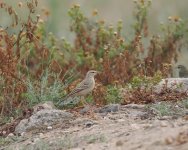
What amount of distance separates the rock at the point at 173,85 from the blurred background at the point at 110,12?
5319 millimetres

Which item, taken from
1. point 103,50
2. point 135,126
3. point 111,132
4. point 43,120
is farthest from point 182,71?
point 111,132

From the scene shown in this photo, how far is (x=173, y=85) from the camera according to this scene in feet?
39.8

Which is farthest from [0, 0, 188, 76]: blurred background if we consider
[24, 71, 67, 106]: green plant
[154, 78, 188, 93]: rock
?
[24, 71, 67, 106]: green plant

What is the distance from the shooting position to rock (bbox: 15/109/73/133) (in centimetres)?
1103

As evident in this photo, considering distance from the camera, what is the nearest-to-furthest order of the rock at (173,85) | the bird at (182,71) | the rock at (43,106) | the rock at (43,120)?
the rock at (43,120) < the rock at (43,106) < the rock at (173,85) < the bird at (182,71)

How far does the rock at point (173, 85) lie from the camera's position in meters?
12.2

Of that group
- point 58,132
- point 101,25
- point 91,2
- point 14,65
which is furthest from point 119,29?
point 91,2

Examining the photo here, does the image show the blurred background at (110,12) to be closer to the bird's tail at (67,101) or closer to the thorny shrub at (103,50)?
the thorny shrub at (103,50)

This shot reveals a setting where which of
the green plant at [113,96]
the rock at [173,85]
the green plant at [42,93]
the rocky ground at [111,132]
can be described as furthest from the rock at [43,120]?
the rock at [173,85]

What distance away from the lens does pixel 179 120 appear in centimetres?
1010

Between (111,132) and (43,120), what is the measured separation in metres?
1.38

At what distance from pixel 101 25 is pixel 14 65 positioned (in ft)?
13.3

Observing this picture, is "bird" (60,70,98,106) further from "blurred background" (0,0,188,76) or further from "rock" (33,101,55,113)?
"blurred background" (0,0,188,76)

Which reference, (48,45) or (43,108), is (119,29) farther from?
(43,108)
